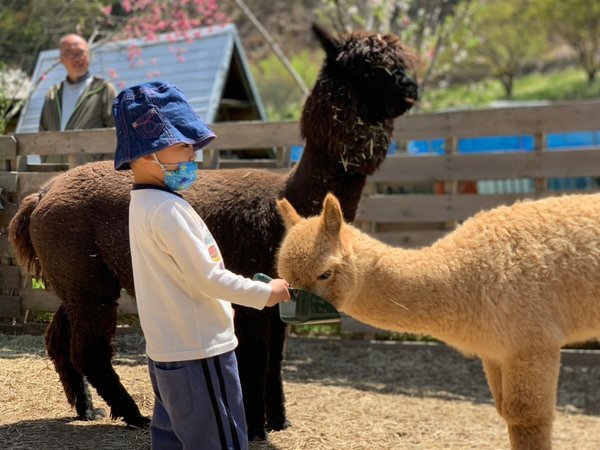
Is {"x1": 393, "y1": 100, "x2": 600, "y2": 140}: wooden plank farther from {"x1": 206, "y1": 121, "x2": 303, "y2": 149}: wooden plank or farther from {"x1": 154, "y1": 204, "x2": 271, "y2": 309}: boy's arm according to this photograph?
{"x1": 154, "y1": 204, "x2": 271, "y2": 309}: boy's arm

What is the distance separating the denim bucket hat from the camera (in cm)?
279

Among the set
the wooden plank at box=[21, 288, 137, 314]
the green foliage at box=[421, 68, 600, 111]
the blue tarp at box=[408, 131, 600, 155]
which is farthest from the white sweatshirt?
the green foliage at box=[421, 68, 600, 111]

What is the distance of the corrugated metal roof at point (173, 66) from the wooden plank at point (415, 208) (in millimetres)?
3264

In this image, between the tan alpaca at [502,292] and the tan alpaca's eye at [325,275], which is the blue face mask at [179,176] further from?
the tan alpaca's eye at [325,275]

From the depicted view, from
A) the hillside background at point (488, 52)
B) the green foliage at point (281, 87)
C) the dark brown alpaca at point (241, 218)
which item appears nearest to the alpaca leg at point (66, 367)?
the dark brown alpaca at point (241, 218)

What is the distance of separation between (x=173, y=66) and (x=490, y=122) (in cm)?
555

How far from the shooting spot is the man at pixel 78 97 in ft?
20.9

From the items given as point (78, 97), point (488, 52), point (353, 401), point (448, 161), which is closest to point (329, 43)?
point (353, 401)

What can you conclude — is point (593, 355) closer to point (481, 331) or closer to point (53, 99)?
point (481, 331)

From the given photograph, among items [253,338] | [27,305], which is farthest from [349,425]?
[27,305]

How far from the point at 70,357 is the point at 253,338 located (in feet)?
3.45

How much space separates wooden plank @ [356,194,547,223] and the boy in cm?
415

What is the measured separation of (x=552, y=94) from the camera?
33.8 metres

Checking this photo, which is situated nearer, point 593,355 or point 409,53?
point 409,53
